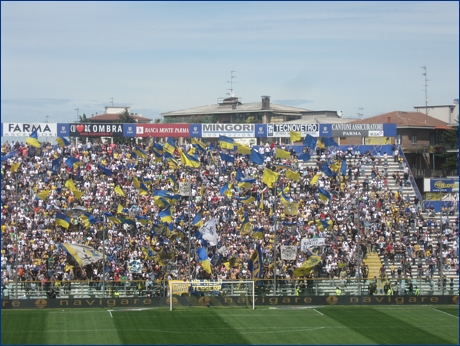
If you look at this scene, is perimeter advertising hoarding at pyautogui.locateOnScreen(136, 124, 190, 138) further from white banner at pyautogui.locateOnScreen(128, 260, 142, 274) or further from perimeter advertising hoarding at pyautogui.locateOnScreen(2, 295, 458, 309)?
perimeter advertising hoarding at pyautogui.locateOnScreen(2, 295, 458, 309)

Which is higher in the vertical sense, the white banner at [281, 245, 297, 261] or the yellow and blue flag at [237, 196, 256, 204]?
the yellow and blue flag at [237, 196, 256, 204]

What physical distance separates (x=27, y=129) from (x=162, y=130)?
10.7 meters

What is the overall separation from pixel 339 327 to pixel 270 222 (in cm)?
1331

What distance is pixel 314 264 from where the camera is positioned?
4219cm

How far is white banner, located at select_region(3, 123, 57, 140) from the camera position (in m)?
59.2

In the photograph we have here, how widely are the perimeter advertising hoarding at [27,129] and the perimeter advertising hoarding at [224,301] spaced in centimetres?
2308

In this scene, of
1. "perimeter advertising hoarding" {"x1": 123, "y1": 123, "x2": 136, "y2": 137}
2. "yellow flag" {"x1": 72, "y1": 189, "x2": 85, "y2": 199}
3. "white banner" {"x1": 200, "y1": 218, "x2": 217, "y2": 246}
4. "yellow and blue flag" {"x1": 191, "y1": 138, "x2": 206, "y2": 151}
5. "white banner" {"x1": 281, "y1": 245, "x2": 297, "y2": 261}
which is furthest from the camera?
"perimeter advertising hoarding" {"x1": 123, "y1": 123, "x2": 136, "y2": 137}

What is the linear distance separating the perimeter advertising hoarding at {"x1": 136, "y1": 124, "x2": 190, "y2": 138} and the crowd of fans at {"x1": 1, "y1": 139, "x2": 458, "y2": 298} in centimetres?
458

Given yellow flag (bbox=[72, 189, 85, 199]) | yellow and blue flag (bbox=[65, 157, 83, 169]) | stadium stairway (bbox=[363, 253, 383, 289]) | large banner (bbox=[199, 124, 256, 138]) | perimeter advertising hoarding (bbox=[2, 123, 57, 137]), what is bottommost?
stadium stairway (bbox=[363, 253, 383, 289])

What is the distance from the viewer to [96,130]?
203ft

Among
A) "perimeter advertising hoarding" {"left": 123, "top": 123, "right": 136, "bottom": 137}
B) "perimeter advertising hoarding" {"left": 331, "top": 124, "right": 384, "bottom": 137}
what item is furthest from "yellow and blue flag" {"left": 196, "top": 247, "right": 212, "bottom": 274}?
"perimeter advertising hoarding" {"left": 331, "top": 124, "right": 384, "bottom": 137}

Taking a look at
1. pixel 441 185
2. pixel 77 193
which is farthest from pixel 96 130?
pixel 441 185

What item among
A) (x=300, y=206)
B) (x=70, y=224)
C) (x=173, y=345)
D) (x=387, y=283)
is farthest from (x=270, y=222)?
(x=173, y=345)

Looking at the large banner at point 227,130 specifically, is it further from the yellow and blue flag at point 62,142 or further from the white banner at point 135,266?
the white banner at point 135,266
